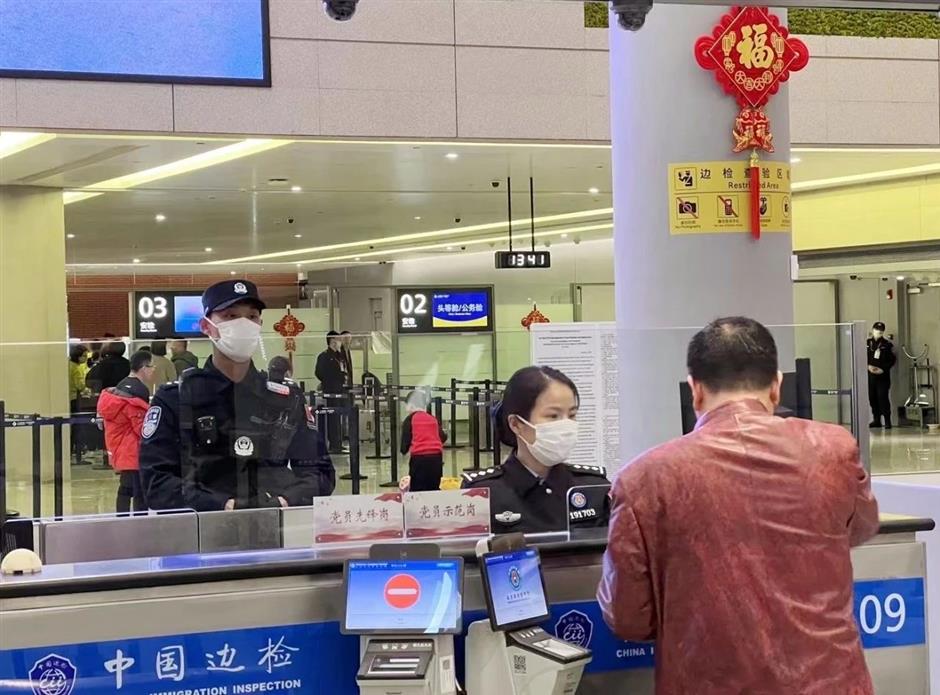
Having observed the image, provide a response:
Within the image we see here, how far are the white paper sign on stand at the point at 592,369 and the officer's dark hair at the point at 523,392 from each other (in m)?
0.56

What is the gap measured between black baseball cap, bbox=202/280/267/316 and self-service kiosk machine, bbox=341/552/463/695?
7.40 ft

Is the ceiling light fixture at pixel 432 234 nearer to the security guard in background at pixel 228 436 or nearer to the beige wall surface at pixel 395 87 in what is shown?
the beige wall surface at pixel 395 87

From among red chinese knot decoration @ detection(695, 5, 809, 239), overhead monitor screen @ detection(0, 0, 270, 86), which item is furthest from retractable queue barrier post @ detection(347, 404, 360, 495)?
red chinese knot decoration @ detection(695, 5, 809, 239)

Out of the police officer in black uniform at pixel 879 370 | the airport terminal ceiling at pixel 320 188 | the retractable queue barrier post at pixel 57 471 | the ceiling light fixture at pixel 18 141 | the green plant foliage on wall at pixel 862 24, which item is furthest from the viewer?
the police officer in black uniform at pixel 879 370

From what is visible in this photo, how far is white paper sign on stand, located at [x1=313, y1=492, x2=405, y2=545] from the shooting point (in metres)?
3.01

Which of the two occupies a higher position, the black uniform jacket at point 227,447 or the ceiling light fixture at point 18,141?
the ceiling light fixture at point 18,141

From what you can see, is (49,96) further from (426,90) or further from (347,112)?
(426,90)

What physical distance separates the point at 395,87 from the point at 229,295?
5201mm

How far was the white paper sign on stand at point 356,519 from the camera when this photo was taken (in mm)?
3008

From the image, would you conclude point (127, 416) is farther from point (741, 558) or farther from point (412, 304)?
point (412, 304)

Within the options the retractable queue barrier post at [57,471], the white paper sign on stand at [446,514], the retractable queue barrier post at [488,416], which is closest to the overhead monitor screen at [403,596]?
the white paper sign on stand at [446,514]

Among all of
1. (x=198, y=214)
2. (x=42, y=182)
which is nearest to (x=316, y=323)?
(x=198, y=214)

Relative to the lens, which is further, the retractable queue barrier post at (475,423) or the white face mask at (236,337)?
the retractable queue barrier post at (475,423)

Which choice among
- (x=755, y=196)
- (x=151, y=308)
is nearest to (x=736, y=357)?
(x=755, y=196)
